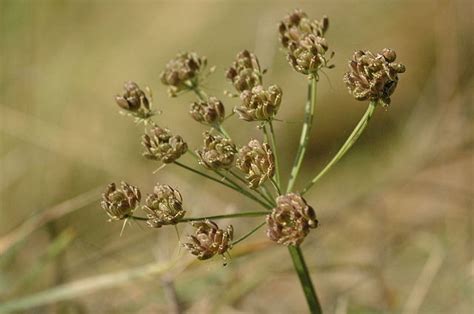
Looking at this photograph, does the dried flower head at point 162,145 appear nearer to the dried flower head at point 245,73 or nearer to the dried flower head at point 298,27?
the dried flower head at point 245,73

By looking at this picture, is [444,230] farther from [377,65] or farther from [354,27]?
[377,65]

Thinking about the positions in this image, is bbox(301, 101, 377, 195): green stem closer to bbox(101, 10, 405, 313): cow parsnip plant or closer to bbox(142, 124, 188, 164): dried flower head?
bbox(101, 10, 405, 313): cow parsnip plant

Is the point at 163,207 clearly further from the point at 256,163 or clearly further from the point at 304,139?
the point at 304,139

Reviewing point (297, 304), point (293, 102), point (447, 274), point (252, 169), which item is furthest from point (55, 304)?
point (293, 102)

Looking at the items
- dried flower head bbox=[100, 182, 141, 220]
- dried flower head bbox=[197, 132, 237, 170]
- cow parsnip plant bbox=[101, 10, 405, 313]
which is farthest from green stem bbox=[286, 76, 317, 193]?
dried flower head bbox=[100, 182, 141, 220]

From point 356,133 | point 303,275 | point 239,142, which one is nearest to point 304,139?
point 356,133

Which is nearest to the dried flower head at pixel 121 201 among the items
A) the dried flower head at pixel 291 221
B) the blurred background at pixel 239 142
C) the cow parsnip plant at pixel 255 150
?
the cow parsnip plant at pixel 255 150
